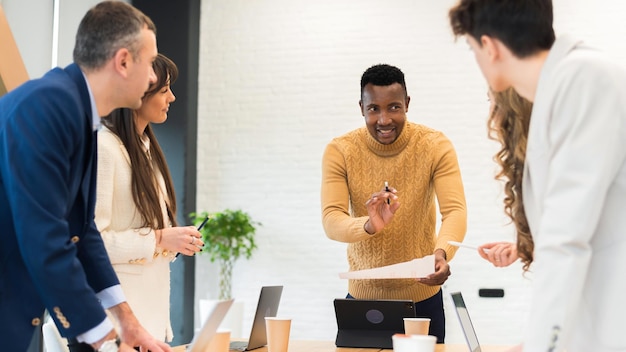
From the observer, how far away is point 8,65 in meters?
2.76

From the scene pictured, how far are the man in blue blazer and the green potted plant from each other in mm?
4362

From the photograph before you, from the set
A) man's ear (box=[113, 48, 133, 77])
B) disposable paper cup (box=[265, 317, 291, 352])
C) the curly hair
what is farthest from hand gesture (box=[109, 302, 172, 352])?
the curly hair

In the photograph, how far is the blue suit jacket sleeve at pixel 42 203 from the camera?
5.22ft

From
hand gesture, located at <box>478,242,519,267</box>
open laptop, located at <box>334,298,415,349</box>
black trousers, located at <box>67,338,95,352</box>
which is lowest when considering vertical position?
open laptop, located at <box>334,298,415,349</box>

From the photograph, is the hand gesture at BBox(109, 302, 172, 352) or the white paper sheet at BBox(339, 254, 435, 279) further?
the white paper sheet at BBox(339, 254, 435, 279)

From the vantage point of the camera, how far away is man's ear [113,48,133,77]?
1.85m

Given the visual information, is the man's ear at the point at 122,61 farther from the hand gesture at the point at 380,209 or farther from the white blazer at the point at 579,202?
the hand gesture at the point at 380,209

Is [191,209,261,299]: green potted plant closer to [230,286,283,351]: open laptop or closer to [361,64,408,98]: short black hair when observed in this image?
[361,64,408,98]: short black hair

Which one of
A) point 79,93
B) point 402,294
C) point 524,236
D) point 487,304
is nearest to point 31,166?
point 79,93

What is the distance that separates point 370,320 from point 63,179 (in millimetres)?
1413

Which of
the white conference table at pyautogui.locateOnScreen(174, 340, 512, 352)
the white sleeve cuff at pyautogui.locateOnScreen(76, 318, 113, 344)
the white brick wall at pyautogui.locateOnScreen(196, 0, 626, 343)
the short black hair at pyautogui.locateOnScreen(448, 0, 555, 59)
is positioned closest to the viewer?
the short black hair at pyautogui.locateOnScreen(448, 0, 555, 59)

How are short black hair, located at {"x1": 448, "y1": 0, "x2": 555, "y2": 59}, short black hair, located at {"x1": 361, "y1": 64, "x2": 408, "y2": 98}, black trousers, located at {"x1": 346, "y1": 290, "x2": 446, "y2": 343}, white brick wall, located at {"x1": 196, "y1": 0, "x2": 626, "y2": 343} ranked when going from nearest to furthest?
short black hair, located at {"x1": 448, "y1": 0, "x2": 555, "y2": 59}
black trousers, located at {"x1": 346, "y1": 290, "x2": 446, "y2": 343}
short black hair, located at {"x1": 361, "y1": 64, "x2": 408, "y2": 98}
white brick wall, located at {"x1": 196, "y1": 0, "x2": 626, "y2": 343}

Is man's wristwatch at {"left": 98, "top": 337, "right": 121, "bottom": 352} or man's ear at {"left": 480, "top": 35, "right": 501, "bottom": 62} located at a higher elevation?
man's ear at {"left": 480, "top": 35, "right": 501, "bottom": 62}

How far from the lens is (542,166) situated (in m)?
1.49
